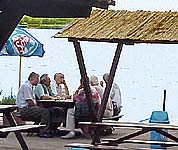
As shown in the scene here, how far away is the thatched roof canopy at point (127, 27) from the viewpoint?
330 inches

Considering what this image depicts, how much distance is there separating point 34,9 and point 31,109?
8.40m

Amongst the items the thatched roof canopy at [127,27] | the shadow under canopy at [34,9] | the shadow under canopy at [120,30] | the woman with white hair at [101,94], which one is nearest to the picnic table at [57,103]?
the woman with white hair at [101,94]

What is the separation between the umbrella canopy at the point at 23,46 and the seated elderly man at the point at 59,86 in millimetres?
1403

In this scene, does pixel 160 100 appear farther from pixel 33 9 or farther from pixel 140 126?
pixel 33 9

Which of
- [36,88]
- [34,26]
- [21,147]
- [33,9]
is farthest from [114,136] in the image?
[33,9]

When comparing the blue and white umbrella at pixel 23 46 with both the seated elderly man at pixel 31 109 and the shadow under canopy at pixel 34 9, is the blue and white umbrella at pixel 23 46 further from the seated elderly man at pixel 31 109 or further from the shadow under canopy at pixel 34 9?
the shadow under canopy at pixel 34 9

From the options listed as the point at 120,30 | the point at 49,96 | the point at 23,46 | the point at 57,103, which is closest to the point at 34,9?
the point at 120,30

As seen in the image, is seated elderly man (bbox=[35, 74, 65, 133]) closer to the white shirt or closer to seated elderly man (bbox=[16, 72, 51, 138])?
seated elderly man (bbox=[16, 72, 51, 138])

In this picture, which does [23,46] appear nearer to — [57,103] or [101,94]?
[57,103]

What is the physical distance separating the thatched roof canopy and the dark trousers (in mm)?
2717

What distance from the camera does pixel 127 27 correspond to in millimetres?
8766

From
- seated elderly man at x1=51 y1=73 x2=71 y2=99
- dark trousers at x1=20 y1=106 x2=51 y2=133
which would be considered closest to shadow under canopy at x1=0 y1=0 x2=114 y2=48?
dark trousers at x1=20 y1=106 x2=51 y2=133

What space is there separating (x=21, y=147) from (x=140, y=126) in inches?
78.1

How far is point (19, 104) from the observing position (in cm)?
1166
